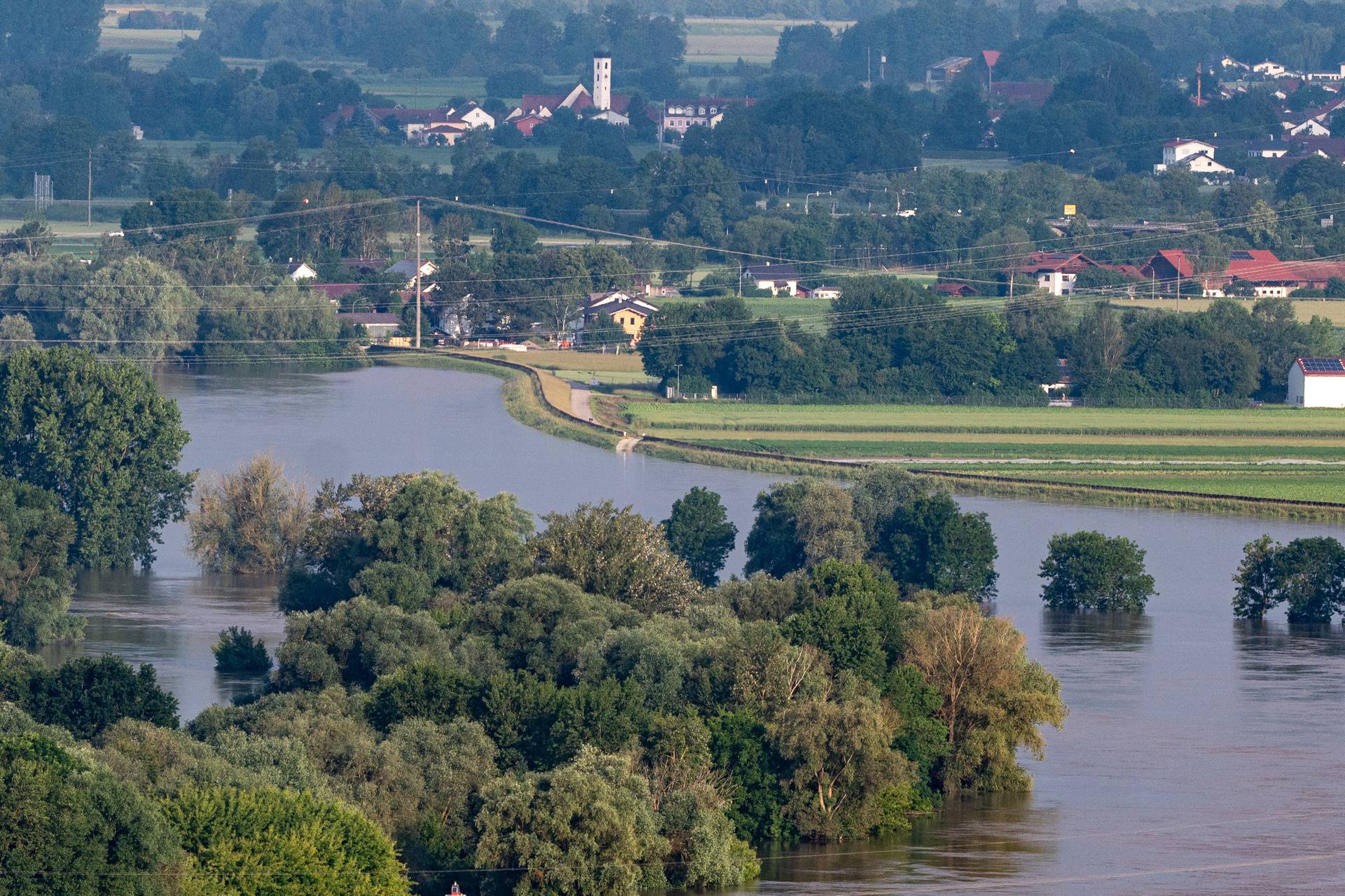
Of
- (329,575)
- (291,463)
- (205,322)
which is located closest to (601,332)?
(205,322)

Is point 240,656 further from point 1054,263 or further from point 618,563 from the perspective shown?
point 1054,263

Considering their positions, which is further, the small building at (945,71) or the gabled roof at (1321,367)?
the small building at (945,71)

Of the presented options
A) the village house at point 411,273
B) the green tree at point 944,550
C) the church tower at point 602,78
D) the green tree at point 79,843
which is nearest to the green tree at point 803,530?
the green tree at point 944,550

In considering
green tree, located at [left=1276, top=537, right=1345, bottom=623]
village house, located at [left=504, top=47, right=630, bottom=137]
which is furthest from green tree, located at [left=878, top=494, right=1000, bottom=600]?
village house, located at [left=504, top=47, right=630, bottom=137]

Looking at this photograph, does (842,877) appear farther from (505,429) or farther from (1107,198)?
(1107,198)

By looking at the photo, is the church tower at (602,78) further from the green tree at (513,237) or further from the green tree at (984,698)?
the green tree at (984,698)
